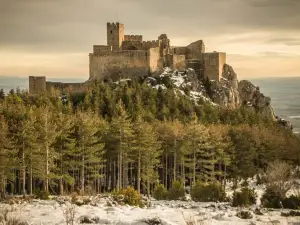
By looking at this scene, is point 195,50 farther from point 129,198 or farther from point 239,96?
point 129,198

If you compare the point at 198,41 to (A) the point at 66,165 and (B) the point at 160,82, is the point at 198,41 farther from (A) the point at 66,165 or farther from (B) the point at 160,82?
(A) the point at 66,165

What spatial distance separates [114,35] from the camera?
2945 inches

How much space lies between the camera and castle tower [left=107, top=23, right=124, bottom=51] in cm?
7450

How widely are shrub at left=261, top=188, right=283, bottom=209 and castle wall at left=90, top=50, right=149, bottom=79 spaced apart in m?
48.8

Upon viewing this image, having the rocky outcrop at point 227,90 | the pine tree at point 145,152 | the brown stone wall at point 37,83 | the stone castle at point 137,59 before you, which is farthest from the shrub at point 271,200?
the brown stone wall at point 37,83

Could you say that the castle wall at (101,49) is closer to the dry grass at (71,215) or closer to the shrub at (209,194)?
the shrub at (209,194)

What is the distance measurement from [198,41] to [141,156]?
46358 mm

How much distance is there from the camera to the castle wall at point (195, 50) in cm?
7844

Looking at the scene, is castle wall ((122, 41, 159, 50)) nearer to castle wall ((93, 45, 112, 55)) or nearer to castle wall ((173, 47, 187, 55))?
castle wall ((173, 47, 187, 55))

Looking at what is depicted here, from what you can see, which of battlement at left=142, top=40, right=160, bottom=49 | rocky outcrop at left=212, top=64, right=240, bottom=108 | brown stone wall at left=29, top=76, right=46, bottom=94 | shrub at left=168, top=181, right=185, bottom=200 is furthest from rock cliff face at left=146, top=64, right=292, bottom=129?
shrub at left=168, top=181, right=185, bottom=200

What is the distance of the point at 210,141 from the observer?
4034 cm

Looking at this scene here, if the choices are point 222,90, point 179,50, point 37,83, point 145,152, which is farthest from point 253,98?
point 145,152

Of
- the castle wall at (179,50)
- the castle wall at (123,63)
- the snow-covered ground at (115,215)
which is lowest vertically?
the snow-covered ground at (115,215)

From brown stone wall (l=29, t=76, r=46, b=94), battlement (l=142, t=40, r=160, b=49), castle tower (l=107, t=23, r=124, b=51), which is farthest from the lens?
battlement (l=142, t=40, r=160, b=49)
